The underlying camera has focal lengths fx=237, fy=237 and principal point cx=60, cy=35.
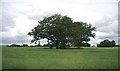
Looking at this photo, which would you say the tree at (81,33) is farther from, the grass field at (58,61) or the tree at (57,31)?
the grass field at (58,61)

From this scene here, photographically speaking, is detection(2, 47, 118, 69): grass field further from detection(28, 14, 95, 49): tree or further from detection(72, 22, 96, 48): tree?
detection(72, 22, 96, 48): tree

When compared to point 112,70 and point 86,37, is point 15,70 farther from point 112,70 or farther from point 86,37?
point 86,37

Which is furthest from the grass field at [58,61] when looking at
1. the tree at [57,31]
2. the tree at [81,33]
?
the tree at [81,33]

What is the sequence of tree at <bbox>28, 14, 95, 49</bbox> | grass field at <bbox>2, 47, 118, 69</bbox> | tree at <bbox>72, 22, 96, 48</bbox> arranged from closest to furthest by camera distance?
1. grass field at <bbox>2, 47, 118, 69</bbox>
2. tree at <bbox>28, 14, 95, 49</bbox>
3. tree at <bbox>72, 22, 96, 48</bbox>

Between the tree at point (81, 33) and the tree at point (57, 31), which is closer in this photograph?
the tree at point (57, 31)

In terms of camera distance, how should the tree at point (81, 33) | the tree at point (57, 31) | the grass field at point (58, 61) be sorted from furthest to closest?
the tree at point (81, 33) → the tree at point (57, 31) → the grass field at point (58, 61)

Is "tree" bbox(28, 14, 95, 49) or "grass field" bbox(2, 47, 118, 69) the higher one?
"tree" bbox(28, 14, 95, 49)

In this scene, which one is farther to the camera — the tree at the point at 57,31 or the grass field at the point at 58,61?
the tree at the point at 57,31

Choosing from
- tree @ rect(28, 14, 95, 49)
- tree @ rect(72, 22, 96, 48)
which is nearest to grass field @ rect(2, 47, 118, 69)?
tree @ rect(28, 14, 95, 49)

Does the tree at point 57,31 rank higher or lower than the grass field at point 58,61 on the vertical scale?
higher

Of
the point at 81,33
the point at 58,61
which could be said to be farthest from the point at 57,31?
the point at 58,61

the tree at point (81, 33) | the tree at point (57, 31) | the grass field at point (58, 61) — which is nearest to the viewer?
the grass field at point (58, 61)

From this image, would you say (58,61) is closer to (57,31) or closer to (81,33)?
(57,31)

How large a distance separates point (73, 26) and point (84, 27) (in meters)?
5.46
